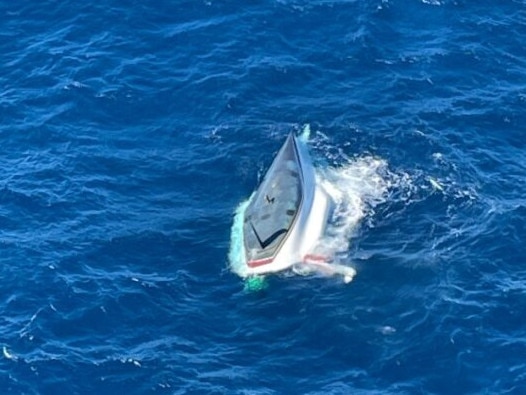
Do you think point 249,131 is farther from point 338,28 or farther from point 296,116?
point 338,28

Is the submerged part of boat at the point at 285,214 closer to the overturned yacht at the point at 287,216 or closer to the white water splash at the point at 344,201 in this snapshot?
the overturned yacht at the point at 287,216

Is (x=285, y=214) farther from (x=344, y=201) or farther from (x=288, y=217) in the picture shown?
(x=344, y=201)

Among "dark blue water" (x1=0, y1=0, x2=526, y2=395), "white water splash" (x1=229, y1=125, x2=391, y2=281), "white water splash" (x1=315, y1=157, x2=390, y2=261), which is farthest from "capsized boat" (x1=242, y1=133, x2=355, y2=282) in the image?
"dark blue water" (x1=0, y1=0, x2=526, y2=395)

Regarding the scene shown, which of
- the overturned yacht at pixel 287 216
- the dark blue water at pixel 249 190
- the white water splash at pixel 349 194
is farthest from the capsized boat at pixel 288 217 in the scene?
the dark blue water at pixel 249 190

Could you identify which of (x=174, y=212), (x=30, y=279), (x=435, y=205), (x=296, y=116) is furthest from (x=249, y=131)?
(x=30, y=279)

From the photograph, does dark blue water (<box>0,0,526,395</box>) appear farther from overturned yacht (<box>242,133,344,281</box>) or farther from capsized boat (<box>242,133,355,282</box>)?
overturned yacht (<box>242,133,344,281</box>)

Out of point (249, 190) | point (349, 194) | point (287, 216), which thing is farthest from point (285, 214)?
point (349, 194)
